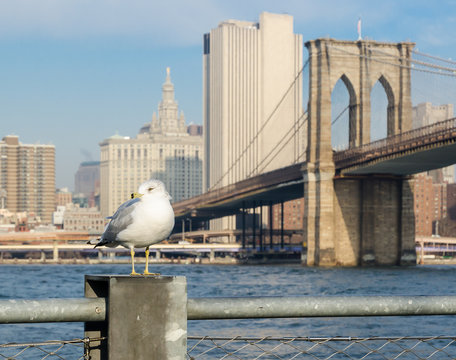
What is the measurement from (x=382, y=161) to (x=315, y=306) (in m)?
70.7

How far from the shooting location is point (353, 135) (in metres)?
87.9

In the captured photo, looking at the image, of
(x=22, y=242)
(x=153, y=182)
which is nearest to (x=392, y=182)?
(x=153, y=182)

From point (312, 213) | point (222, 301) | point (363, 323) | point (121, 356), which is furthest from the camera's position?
point (312, 213)

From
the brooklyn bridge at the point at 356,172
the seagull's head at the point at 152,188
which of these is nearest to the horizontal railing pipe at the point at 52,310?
the seagull's head at the point at 152,188

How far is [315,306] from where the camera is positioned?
13.1 feet

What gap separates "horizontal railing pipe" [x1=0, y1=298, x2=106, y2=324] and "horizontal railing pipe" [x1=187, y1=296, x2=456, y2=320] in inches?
16.3

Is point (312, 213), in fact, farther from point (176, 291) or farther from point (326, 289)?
point (176, 291)

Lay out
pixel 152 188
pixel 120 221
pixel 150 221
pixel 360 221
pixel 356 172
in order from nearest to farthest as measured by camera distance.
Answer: pixel 150 221
pixel 152 188
pixel 120 221
pixel 356 172
pixel 360 221

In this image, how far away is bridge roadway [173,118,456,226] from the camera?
67875 millimetres

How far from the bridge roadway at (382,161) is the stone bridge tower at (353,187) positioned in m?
1.97

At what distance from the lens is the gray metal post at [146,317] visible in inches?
145

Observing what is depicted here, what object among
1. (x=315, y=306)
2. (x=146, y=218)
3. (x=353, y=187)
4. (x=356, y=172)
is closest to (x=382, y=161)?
(x=356, y=172)

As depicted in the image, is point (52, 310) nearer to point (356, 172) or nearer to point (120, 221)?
point (120, 221)

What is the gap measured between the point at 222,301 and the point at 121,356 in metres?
0.53
